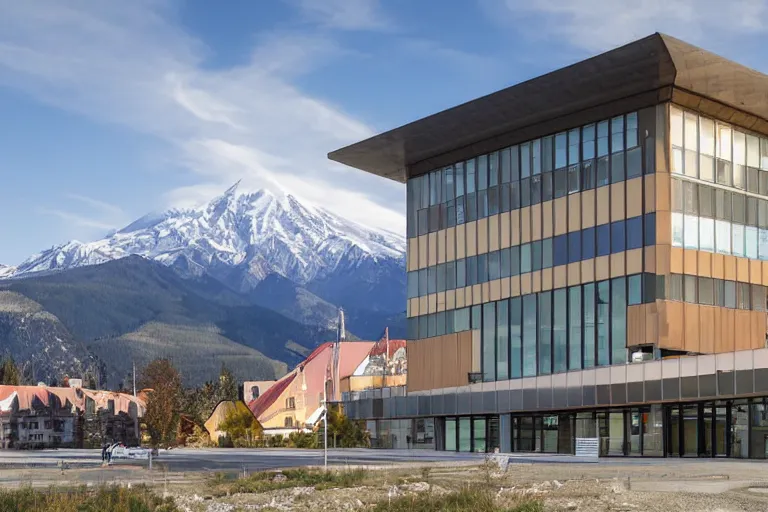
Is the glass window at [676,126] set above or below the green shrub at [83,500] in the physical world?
above

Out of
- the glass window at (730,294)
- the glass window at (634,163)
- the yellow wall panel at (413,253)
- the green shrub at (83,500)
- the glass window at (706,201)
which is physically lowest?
the green shrub at (83,500)

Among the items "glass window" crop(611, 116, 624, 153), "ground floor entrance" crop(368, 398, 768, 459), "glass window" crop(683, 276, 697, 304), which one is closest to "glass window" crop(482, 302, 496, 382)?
"ground floor entrance" crop(368, 398, 768, 459)

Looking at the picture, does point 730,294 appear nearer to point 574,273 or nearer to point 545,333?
point 574,273

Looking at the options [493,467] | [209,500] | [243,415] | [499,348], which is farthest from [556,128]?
[243,415]

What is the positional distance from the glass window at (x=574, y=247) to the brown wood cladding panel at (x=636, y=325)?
5.50 metres

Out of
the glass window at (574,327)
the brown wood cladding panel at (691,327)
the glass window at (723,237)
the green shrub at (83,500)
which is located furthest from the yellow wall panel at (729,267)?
the green shrub at (83,500)

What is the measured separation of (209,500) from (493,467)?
11.9m

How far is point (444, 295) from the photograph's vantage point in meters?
83.8

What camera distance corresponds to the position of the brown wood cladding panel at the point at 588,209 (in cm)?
7044

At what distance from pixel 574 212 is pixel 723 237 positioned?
8939mm

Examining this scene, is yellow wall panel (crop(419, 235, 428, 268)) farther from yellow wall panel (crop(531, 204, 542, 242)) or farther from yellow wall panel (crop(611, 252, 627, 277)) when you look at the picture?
yellow wall panel (crop(611, 252, 627, 277))

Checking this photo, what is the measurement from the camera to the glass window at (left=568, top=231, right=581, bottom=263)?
2810 inches

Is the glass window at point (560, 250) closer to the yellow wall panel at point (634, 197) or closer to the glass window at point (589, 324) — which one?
the glass window at point (589, 324)

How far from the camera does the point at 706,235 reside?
68438mm
